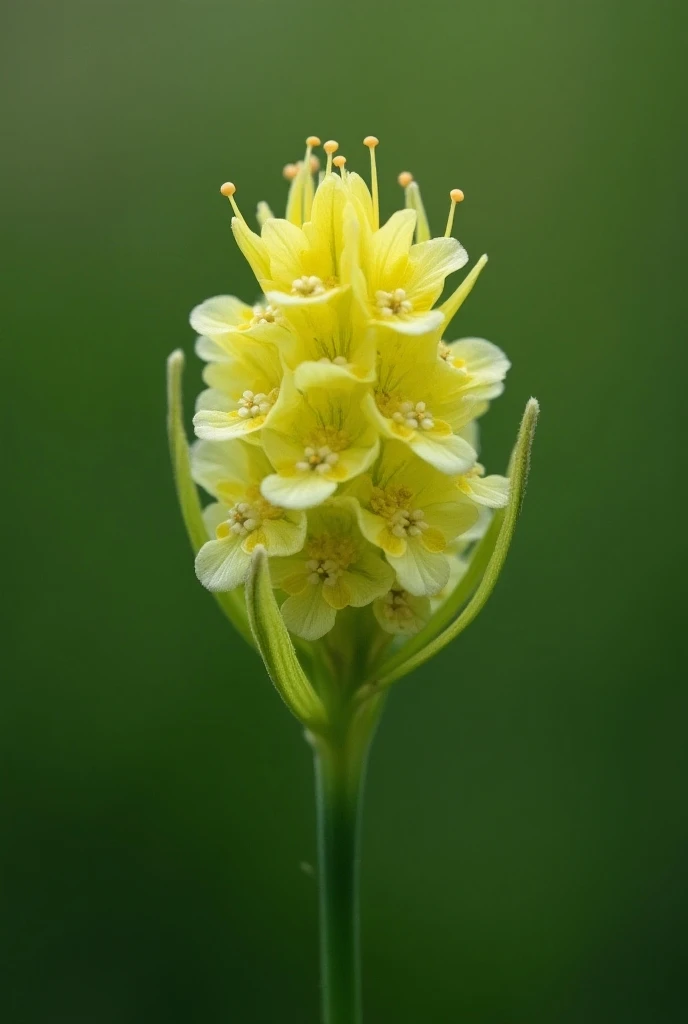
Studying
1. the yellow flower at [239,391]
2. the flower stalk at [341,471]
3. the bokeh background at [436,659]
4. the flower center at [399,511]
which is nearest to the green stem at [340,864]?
the flower stalk at [341,471]

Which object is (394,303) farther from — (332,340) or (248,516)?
(248,516)

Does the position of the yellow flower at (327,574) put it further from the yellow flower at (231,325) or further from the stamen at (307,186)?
the stamen at (307,186)

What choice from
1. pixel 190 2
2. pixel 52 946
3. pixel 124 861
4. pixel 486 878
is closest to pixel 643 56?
pixel 190 2

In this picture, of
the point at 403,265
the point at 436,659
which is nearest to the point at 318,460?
the point at 403,265

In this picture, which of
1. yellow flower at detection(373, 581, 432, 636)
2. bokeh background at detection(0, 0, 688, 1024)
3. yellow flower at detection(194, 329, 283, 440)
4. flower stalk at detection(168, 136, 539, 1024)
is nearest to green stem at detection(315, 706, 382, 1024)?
flower stalk at detection(168, 136, 539, 1024)

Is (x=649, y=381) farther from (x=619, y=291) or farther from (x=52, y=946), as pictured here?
(x=52, y=946)

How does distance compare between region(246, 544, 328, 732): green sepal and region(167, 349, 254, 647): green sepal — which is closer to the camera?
region(246, 544, 328, 732): green sepal

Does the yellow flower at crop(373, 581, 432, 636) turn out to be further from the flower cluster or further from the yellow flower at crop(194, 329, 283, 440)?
the yellow flower at crop(194, 329, 283, 440)
